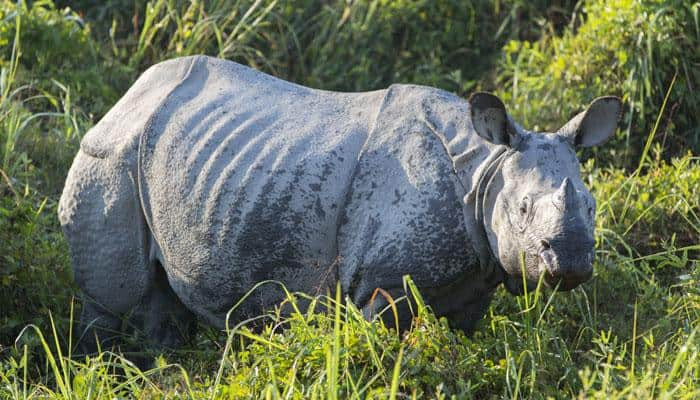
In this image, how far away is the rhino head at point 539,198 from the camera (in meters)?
4.31

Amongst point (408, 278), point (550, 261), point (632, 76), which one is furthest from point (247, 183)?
point (632, 76)

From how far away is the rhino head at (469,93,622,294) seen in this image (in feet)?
14.1

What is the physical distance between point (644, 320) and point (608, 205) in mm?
829

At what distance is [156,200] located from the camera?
5.16 m

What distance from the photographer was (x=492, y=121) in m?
4.58

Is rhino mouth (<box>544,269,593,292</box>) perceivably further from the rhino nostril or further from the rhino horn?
the rhino horn

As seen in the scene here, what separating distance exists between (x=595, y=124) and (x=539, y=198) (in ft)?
1.71

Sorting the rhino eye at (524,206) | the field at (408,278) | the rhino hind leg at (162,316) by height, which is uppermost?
the rhino eye at (524,206)

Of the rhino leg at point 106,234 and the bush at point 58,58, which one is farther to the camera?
the bush at point 58,58

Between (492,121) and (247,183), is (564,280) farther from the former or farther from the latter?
(247,183)

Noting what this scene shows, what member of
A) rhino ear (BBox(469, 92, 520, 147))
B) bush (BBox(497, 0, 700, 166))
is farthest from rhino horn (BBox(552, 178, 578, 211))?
bush (BBox(497, 0, 700, 166))

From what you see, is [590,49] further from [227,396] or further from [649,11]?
[227,396]

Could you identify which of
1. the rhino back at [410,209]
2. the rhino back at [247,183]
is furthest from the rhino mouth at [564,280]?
the rhino back at [247,183]

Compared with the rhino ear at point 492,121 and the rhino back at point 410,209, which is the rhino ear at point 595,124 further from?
the rhino back at point 410,209
